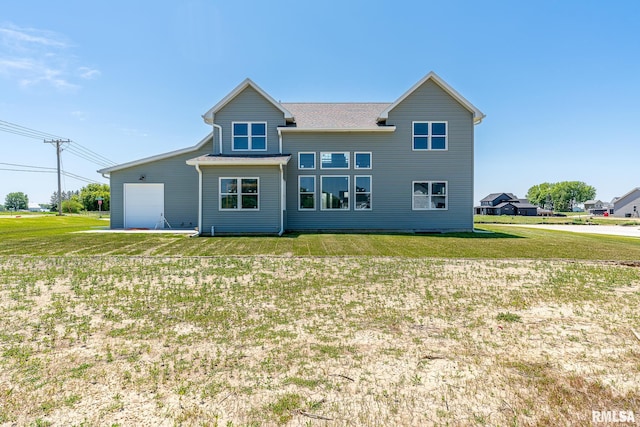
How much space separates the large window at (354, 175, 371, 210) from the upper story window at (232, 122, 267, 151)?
512 cm

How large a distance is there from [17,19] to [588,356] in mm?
21267

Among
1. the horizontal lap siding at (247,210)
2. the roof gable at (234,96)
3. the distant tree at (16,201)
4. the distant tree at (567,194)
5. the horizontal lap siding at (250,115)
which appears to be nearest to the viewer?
the horizontal lap siding at (247,210)

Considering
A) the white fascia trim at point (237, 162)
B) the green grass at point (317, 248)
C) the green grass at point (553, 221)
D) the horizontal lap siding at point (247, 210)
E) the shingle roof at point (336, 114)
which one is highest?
the shingle roof at point (336, 114)

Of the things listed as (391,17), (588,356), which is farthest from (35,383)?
(391,17)

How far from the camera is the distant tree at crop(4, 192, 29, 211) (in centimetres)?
11569

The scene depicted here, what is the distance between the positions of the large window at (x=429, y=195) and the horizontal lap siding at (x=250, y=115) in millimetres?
7534

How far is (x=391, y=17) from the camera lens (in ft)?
49.4

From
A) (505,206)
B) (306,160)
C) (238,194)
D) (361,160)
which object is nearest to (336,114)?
(361,160)

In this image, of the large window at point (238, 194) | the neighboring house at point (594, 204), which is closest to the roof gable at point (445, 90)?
the large window at point (238, 194)

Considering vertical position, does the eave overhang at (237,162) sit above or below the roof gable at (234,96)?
below

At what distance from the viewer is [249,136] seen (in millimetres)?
17203

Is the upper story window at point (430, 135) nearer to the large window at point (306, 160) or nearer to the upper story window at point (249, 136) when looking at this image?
the large window at point (306, 160)

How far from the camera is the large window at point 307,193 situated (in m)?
17.4

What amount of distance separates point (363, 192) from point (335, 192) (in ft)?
4.76
